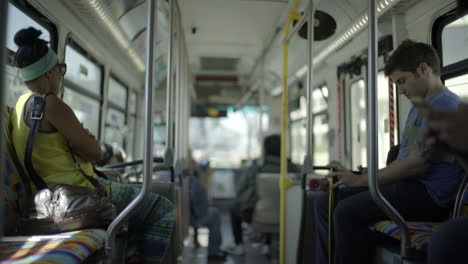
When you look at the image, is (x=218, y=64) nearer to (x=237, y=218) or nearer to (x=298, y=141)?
Answer: (x=298, y=141)

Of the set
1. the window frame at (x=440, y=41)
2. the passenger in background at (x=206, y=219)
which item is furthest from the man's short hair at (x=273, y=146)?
the window frame at (x=440, y=41)

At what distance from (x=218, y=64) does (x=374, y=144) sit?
16.3 ft

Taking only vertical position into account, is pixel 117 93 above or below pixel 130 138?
above

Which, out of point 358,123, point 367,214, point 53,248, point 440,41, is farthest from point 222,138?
point 53,248

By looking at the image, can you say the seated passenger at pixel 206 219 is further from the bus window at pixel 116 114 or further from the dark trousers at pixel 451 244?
the dark trousers at pixel 451 244

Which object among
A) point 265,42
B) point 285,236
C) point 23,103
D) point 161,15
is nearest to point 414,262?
point 285,236

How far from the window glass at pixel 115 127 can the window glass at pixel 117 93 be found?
129 millimetres

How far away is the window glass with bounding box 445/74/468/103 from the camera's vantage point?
2.21m

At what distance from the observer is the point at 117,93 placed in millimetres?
4941

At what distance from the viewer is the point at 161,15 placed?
3609 mm

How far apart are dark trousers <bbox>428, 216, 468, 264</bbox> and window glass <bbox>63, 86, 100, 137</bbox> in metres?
2.67

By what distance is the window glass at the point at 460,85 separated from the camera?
7.27ft

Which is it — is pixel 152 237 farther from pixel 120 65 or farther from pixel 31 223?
pixel 120 65

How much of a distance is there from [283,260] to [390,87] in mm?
1734
